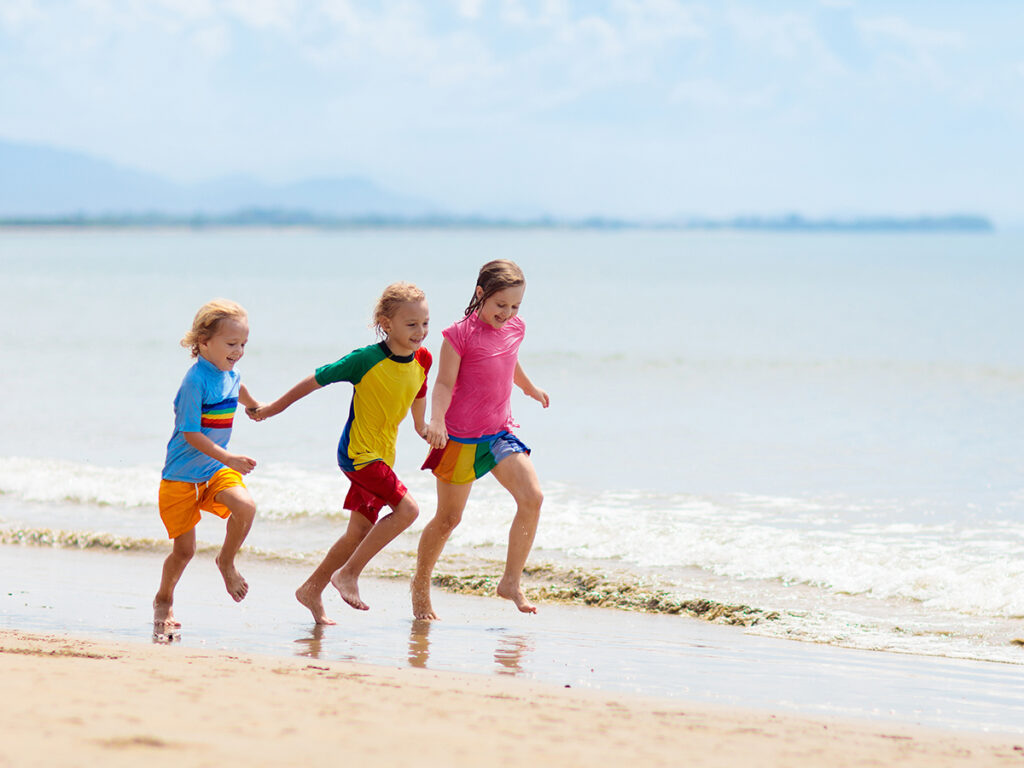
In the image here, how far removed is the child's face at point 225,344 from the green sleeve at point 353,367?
1.22 ft

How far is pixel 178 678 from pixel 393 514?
1653 mm

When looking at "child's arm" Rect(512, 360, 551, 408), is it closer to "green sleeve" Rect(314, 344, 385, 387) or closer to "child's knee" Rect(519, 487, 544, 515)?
"child's knee" Rect(519, 487, 544, 515)

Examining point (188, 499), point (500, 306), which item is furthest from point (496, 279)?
point (188, 499)

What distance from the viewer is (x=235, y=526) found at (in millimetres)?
5324

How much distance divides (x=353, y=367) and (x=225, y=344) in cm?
57

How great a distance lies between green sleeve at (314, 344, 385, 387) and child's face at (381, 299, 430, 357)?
8cm

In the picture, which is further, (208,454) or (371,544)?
(371,544)


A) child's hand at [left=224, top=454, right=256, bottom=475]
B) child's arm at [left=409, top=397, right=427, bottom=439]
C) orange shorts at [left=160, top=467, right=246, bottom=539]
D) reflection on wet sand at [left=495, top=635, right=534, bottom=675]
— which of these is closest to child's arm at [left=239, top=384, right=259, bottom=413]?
orange shorts at [left=160, top=467, right=246, bottom=539]

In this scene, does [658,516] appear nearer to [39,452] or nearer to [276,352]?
[39,452]

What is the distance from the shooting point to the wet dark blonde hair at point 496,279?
5.42 metres

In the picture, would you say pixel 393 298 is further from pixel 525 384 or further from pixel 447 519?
pixel 447 519

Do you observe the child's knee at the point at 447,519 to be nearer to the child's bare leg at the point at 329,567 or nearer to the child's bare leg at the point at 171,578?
the child's bare leg at the point at 329,567

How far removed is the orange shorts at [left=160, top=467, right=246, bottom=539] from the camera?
5340mm

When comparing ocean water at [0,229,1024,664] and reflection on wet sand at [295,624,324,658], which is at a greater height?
ocean water at [0,229,1024,664]
